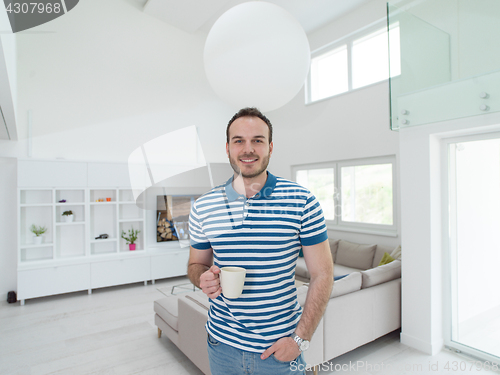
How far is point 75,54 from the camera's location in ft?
14.5

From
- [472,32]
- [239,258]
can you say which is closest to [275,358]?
[239,258]

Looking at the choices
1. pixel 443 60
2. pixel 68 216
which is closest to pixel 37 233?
pixel 68 216

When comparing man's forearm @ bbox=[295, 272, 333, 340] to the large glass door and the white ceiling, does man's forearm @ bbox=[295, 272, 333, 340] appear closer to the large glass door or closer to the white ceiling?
the large glass door

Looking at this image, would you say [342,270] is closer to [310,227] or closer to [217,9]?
[310,227]

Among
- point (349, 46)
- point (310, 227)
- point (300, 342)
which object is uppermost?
point (349, 46)

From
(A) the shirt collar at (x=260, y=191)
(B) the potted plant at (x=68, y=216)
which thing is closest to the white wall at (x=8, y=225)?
(B) the potted plant at (x=68, y=216)

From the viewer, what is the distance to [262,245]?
90cm

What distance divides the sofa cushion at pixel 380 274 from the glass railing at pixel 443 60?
47.5 inches

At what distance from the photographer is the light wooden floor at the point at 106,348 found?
2.32m

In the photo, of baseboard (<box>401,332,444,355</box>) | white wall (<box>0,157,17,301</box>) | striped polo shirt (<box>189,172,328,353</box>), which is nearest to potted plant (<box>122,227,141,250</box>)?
white wall (<box>0,157,17,301</box>)

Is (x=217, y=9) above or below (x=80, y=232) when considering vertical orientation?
above

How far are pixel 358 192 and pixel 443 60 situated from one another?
8.83ft

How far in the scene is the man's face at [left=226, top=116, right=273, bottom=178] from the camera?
32.8 inches

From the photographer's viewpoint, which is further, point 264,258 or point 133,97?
point 133,97
